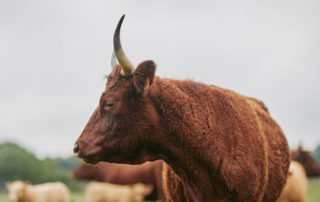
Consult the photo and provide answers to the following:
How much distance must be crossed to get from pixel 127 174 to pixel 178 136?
15.4 m

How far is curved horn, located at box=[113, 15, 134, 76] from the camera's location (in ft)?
12.9

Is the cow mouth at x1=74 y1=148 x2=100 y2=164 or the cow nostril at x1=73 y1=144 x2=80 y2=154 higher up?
the cow nostril at x1=73 y1=144 x2=80 y2=154

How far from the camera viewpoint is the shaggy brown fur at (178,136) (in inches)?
156

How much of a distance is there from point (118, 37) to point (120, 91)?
1.78ft

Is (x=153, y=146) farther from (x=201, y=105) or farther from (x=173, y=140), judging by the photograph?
(x=201, y=105)

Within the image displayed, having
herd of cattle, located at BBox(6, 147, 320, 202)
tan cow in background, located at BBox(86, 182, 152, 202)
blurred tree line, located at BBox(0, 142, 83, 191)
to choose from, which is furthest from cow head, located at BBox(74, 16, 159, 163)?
blurred tree line, located at BBox(0, 142, 83, 191)

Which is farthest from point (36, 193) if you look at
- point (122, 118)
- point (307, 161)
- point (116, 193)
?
point (122, 118)

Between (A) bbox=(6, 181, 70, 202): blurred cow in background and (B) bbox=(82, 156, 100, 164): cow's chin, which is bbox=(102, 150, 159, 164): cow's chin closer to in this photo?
(B) bbox=(82, 156, 100, 164): cow's chin

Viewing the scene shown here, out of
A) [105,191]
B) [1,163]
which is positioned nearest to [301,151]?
[105,191]

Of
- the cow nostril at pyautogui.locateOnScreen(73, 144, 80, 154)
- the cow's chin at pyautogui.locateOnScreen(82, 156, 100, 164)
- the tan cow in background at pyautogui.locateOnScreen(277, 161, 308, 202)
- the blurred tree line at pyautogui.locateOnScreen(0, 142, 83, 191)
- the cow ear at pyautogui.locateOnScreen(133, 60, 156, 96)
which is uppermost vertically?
the cow ear at pyautogui.locateOnScreen(133, 60, 156, 96)

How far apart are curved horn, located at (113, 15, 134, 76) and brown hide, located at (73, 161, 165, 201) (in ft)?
37.4

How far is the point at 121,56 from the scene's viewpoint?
3.99 m

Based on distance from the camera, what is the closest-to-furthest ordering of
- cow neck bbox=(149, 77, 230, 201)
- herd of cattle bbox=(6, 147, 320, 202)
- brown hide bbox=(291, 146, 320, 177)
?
cow neck bbox=(149, 77, 230, 201) < brown hide bbox=(291, 146, 320, 177) < herd of cattle bbox=(6, 147, 320, 202)

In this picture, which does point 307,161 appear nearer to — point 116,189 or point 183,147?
point 116,189
